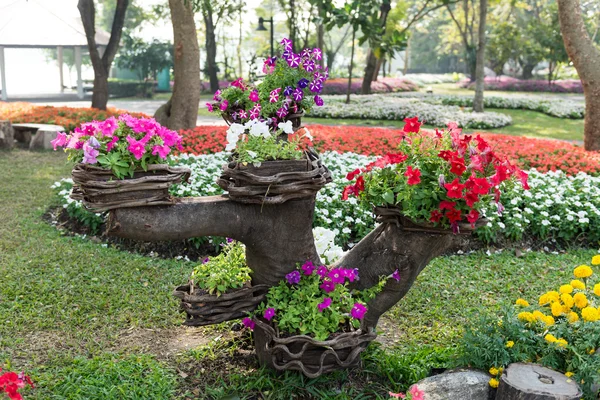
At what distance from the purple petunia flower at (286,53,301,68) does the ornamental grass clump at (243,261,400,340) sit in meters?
1.07

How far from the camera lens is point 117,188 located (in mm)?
2824

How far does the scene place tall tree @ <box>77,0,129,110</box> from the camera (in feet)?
44.5

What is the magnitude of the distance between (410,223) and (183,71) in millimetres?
7832

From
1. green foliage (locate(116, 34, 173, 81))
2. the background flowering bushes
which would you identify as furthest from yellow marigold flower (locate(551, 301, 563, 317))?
the background flowering bushes

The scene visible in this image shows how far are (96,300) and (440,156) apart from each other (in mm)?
2897

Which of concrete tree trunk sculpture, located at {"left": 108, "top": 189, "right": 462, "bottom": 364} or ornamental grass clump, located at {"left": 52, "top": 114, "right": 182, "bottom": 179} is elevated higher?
ornamental grass clump, located at {"left": 52, "top": 114, "right": 182, "bottom": 179}

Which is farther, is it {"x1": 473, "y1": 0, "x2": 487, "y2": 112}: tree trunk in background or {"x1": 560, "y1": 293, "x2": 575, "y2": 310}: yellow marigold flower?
{"x1": 473, "y1": 0, "x2": 487, "y2": 112}: tree trunk in background

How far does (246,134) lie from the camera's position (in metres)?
3.17

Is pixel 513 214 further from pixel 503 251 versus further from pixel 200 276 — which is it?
pixel 200 276

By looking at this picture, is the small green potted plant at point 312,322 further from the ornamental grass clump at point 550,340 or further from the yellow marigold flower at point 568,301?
the yellow marigold flower at point 568,301

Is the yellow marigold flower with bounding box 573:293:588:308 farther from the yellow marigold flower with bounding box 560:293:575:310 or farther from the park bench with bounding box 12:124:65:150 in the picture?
the park bench with bounding box 12:124:65:150

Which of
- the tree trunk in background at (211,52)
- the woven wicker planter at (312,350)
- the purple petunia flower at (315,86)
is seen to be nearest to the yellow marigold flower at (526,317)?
the woven wicker planter at (312,350)

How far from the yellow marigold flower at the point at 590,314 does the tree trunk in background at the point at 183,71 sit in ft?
25.4

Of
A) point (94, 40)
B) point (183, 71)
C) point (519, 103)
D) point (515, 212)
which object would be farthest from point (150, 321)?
point (519, 103)
